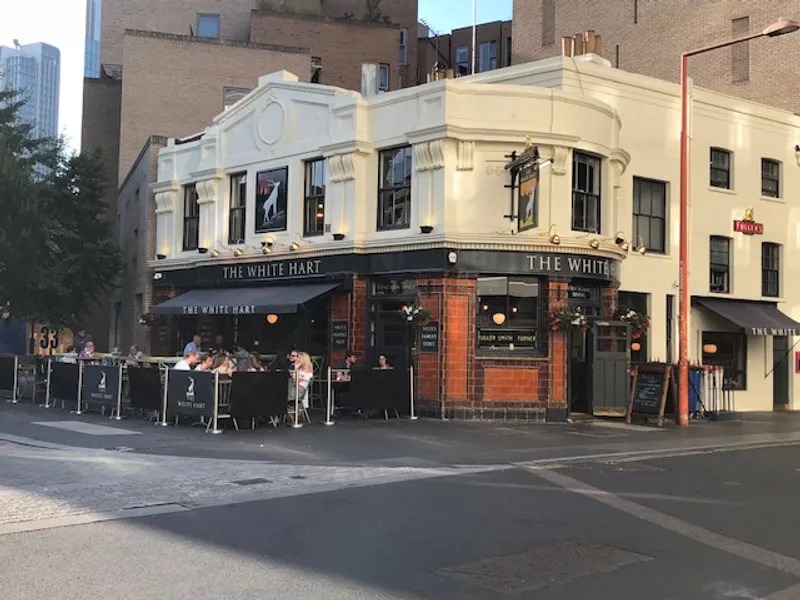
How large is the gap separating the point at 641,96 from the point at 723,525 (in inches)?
639

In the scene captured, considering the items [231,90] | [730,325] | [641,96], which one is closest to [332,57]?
[231,90]

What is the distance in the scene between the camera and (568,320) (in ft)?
55.6

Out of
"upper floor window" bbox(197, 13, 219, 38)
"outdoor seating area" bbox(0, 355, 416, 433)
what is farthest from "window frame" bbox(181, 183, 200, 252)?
"upper floor window" bbox(197, 13, 219, 38)

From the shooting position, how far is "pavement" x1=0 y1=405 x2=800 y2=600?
18.7 feet

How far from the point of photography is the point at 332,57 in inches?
1507

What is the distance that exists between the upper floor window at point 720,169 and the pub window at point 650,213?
2169mm

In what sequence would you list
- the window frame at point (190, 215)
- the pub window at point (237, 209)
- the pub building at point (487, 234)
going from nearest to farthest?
the pub building at point (487, 234) → the pub window at point (237, 209) → the window frame at point (190, 215)

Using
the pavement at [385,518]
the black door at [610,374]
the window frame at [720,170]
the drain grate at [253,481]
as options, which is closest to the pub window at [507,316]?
the black door at [610,374]

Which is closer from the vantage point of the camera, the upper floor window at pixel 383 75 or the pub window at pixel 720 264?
the pub window at pixel 720 264

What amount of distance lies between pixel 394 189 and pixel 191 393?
22.9 feet

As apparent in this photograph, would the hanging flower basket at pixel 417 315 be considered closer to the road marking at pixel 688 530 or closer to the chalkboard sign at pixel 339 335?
the chalkboard sign at pixel 339 335

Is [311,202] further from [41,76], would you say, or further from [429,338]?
[41,76]

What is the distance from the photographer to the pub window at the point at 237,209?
22250mm

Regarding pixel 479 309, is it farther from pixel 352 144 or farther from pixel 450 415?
pixel 352 144
